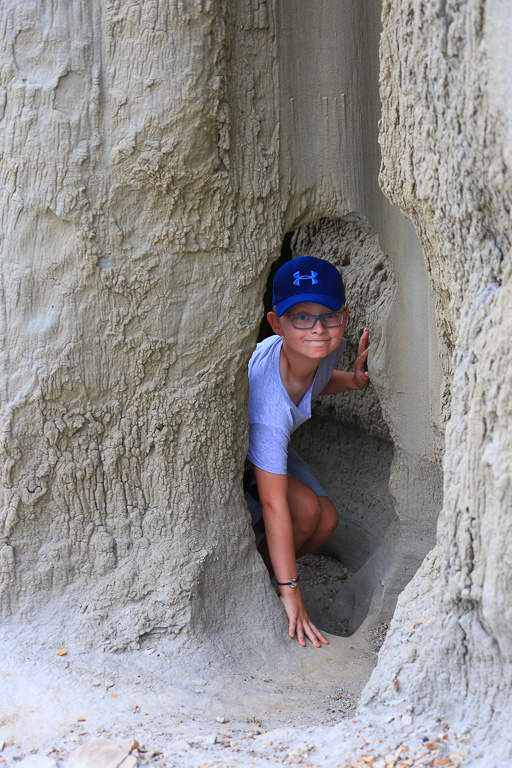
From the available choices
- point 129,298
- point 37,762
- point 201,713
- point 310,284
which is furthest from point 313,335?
point 37,762

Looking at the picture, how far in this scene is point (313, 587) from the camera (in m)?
3.87

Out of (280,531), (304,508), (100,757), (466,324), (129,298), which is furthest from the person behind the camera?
(304,508)

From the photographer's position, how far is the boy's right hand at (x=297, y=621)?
2.71 m

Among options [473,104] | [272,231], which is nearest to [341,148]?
[272,231]

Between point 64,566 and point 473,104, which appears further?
point 64,566

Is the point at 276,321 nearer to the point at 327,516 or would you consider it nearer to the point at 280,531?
the point at 280,531

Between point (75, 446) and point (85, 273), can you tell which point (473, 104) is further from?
point (75, 446)

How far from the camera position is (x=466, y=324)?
168cm

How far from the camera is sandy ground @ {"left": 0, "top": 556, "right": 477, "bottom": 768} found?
66.5 inches

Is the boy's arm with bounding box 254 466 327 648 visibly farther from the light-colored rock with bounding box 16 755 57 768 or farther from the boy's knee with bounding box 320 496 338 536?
Answer: the light-colored rock with bounding box 16 755 57 768

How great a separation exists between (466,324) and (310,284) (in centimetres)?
117

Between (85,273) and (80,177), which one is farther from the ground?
(80,177)

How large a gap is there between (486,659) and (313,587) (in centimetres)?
229

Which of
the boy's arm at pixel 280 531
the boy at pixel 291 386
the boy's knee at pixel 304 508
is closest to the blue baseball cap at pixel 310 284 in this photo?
the boy at pixel 291 386
